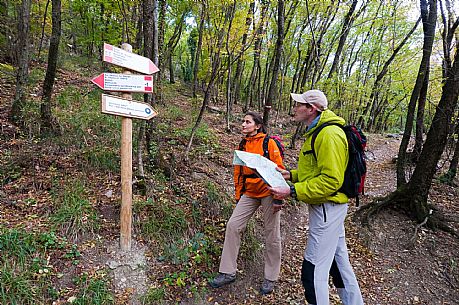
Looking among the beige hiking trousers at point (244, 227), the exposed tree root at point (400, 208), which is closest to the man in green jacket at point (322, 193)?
the beige hiking trousers at point (244, 227)

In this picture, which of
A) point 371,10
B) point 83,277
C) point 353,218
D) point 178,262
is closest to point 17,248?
point 83,277

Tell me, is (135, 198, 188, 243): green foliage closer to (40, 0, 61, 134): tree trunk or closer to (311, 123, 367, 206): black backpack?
(311, 123, 367, 206): black backpack

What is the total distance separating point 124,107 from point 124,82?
0.33 m

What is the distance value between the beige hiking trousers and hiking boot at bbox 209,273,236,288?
7 cm

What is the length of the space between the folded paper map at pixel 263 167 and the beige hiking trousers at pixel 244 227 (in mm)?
545

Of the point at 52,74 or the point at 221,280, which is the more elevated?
the point at 52,74

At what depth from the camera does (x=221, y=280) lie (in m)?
3.54

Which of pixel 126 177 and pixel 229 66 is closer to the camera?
pixel 126 177

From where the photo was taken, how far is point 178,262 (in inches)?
149

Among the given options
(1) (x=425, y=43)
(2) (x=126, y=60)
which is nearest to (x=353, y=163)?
(2) (x=126, y=60)

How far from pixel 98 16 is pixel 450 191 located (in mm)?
14941

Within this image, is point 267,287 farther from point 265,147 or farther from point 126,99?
point 126,99

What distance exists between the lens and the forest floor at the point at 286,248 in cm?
357

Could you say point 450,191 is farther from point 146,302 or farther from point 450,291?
point 146,302
